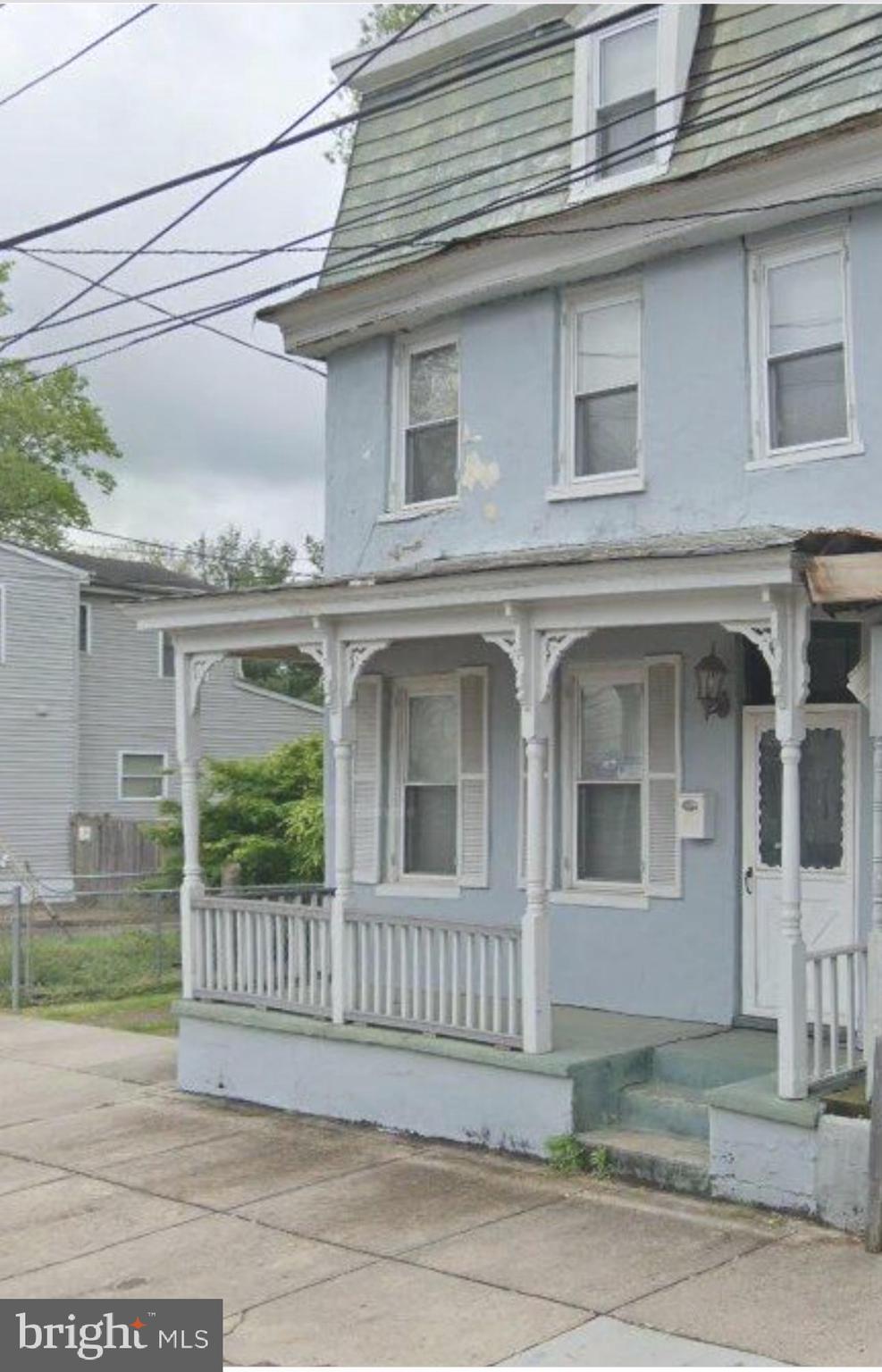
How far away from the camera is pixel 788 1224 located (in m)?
7.86

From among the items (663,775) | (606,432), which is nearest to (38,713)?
(606,432)

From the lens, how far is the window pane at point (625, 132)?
11258 mm

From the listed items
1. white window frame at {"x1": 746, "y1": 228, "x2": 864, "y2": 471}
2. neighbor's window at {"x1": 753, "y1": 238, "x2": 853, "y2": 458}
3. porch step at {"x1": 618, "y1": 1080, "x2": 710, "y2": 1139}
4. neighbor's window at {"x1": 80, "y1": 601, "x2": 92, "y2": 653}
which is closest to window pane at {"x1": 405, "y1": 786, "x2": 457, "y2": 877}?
porch step at {"x1": 618, "y1": 1080, "x2": 710, "y2": 1139}

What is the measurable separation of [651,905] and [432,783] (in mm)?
2339

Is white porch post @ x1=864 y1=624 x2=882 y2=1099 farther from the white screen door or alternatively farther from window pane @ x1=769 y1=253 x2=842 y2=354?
window pane @ x1=769 y1=253 x2=842 y2=354

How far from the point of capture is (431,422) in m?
12.6

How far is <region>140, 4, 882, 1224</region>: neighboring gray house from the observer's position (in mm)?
9078

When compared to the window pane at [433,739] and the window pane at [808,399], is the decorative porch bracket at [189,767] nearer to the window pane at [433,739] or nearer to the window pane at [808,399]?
the window pane at [433,739]

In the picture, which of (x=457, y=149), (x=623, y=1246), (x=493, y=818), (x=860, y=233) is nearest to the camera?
(x=623, y=1246)

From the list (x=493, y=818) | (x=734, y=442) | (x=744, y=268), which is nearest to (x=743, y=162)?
(x=744, y=268)

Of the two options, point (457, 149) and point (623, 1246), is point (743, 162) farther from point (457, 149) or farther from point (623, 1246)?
point (623, 1246)

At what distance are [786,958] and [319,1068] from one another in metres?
3.76

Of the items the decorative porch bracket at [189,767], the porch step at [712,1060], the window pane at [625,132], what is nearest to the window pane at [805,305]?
the window pane at [625,132]

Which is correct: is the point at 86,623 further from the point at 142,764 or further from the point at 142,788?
the point at 142,788
